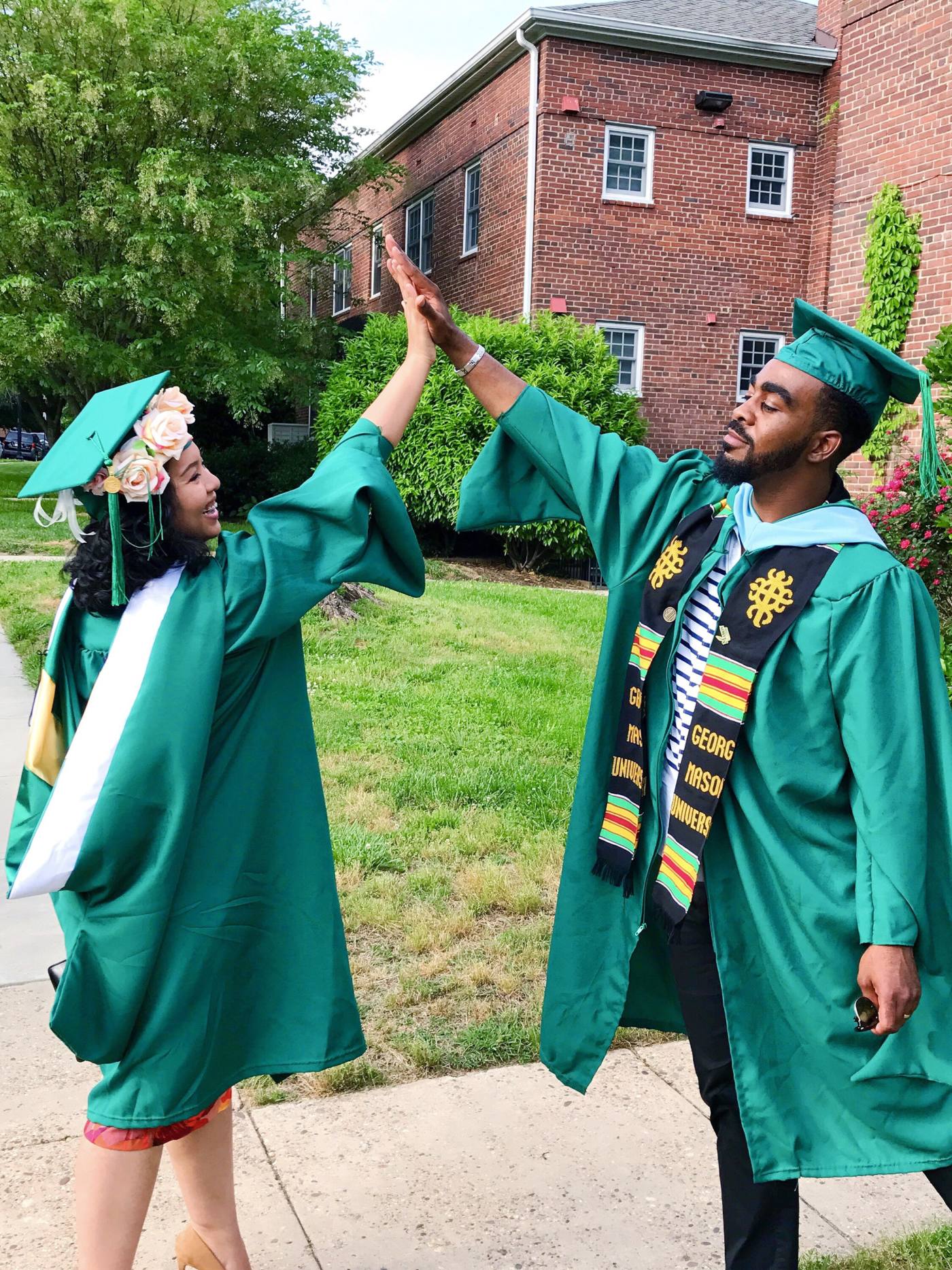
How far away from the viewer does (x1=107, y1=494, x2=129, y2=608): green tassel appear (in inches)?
83.4

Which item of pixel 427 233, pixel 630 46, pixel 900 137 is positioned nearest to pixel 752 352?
pixel 630 46

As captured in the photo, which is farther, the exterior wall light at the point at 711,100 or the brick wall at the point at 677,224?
the exterior wall light at the point at 711,100

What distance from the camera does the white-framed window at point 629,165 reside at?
58.9ft

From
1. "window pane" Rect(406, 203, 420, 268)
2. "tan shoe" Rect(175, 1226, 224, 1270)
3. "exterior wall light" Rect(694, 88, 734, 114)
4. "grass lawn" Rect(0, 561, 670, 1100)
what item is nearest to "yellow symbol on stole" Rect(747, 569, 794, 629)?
"tan shoe" Rect(175, 1226, 224, 1270)

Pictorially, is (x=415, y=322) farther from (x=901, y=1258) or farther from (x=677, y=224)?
(x=677, y=224)

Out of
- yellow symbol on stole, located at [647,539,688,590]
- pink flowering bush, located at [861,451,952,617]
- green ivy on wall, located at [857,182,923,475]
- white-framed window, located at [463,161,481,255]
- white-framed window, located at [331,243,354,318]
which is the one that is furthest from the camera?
white-framed window, located at [331,243,354,318]

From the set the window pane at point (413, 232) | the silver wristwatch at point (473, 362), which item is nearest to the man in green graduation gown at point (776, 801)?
the silver wristwatch at point (473, 362)

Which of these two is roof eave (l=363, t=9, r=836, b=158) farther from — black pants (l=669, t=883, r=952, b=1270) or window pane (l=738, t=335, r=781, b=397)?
black pants (l=669, t=883, r=952, b=1270)

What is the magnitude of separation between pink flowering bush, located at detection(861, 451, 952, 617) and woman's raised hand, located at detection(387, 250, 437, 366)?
16.5ft

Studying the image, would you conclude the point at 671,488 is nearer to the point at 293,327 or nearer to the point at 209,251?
the point at 209,251

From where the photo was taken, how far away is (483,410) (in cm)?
1535

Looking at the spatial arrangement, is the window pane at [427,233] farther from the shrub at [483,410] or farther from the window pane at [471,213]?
the shrub at [483,410]

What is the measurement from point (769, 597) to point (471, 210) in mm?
19252

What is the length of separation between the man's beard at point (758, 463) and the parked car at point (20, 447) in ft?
180
